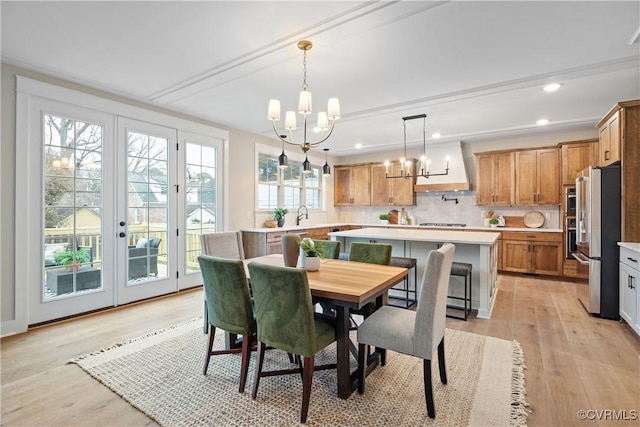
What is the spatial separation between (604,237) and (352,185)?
505 centimetres

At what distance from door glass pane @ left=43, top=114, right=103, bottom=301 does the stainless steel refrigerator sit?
18.2ft

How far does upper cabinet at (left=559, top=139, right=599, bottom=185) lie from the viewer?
16.8ft

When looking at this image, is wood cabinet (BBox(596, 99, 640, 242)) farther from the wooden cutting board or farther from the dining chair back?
the dining chair back

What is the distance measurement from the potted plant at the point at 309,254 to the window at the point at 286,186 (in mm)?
3449

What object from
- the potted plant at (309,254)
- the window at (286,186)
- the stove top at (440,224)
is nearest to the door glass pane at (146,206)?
the window at (286,186)

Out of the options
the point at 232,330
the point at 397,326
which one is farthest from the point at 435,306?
the point at 232,330

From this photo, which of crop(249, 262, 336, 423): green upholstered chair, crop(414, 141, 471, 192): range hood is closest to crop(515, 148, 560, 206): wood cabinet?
crop(414, 141, 471, 192): range hood

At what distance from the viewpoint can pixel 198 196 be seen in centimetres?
482

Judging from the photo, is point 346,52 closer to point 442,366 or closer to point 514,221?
point 442,366

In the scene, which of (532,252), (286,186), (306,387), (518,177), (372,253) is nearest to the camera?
(306,387)

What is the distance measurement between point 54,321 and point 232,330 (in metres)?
2.55

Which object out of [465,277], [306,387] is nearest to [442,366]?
[306,387]

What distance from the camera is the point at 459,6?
218 centimetres

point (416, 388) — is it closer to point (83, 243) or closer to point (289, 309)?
point (289, 309)
